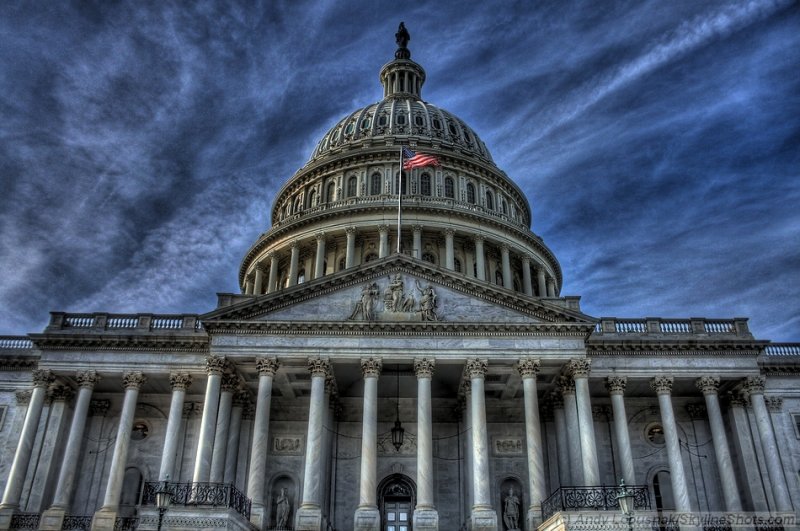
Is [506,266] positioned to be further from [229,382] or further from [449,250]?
[229,382]

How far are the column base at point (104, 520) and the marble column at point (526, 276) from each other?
112 ft

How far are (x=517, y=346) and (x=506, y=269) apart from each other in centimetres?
2217

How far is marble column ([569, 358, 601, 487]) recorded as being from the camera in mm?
32031

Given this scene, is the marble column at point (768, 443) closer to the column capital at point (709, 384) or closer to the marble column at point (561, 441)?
the column capital at point (709, 384)

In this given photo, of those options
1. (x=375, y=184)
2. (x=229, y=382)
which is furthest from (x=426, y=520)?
(x=375, y=184)

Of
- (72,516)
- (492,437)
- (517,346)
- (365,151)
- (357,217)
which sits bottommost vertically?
(72,516)

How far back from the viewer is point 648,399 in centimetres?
4047

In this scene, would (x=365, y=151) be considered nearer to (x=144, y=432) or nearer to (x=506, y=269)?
(x=506, y=269)

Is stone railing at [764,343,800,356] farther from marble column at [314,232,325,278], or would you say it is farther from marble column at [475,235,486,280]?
marble column at [314,232,325,278]

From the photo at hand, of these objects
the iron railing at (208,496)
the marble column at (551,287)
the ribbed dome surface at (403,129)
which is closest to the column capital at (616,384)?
the iron railing at (208,496)

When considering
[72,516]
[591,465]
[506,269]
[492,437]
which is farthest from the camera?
[506,269]

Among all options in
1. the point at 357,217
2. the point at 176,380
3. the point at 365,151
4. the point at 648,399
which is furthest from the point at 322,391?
the point at 365,151

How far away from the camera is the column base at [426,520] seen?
3034 cm

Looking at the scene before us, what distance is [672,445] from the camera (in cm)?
3509
